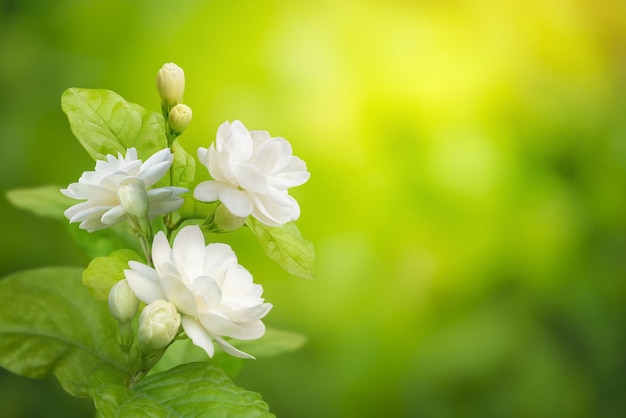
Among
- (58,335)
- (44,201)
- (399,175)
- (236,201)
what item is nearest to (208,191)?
(236,201)

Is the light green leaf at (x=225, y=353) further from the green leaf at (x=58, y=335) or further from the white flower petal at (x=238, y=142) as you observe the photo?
the white flower petal at (x=238, y=142)

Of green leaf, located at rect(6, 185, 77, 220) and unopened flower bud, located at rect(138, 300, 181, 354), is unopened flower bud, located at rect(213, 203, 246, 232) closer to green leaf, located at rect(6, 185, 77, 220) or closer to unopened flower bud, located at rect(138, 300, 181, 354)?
unopened flower bud, located at rect(138, 300, 181, 354)

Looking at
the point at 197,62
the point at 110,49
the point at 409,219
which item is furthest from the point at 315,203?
the point at 110,49

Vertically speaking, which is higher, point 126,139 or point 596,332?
point 126,139

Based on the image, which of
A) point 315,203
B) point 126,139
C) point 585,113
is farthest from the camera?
point 585,113

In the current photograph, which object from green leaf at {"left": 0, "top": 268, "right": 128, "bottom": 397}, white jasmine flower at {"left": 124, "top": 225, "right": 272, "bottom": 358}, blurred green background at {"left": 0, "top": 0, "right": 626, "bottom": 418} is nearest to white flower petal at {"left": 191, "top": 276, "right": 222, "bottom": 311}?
white jasmine flower at {"left": 124, "top": 225, "right": 272, "bottom": 358}

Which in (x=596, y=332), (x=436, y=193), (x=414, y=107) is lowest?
(x=596, y=332)

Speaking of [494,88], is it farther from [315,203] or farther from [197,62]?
[197,62]
